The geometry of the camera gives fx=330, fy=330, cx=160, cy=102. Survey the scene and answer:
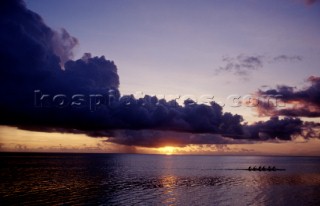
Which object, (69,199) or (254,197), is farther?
(254,197)

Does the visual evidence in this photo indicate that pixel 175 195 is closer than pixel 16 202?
No

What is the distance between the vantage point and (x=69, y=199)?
2467 inches

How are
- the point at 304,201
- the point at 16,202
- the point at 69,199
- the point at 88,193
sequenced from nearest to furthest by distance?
1. the point at 16,202
2. the point at 69,199
3. the point at 304,201
4. the point at 88,193

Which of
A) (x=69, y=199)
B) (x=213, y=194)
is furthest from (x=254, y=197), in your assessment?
(x=69, y=199)

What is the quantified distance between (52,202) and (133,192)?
21243 millimetres

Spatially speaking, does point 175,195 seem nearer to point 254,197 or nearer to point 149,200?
point 149,200

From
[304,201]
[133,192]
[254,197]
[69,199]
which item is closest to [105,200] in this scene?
[69,199]

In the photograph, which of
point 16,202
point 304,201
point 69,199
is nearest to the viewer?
point 16,202

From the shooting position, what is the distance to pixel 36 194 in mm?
68312

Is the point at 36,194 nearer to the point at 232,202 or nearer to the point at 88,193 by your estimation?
the point at 88,193

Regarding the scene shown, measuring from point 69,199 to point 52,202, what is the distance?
4.24 metres

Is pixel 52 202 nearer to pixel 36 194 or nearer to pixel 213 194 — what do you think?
pixel 36 194

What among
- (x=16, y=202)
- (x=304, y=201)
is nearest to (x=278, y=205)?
(x=304, y=201)

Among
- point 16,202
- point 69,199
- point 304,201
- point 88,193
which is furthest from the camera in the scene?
point 88,193
